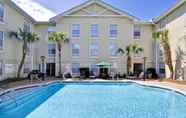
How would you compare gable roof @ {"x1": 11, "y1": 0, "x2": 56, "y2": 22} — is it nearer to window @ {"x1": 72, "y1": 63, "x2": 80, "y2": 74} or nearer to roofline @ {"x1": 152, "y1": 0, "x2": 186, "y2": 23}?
window @ {"x1": 72, "y1": 63, "x2": 80, "y2": 74}

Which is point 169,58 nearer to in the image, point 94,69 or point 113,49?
point 113,49

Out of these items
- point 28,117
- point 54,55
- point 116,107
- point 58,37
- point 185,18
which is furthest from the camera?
point 54,55

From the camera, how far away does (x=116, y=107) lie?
12680 mm

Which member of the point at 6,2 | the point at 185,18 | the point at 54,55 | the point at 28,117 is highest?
the point at 6,2

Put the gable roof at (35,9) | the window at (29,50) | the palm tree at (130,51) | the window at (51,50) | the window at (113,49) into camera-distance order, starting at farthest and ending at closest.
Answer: the gable roof at (35,9), the window at (51,50), the window at (113,49), the palm tree at (130,51), the window at (29,50)

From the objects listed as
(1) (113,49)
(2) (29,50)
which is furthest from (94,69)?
(2) (29,50)

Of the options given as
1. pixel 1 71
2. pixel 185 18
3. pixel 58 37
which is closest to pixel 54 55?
pixel 58 37

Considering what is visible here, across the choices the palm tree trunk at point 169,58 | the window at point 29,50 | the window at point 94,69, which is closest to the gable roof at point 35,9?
the window at point 29,50

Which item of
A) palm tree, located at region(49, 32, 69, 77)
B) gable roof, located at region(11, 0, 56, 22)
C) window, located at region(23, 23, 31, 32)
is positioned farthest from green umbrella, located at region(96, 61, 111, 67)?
gable roof, located at region(11, 0, 56, 22)

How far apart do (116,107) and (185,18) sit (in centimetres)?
1614

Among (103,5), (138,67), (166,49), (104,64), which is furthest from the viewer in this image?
(138,67)

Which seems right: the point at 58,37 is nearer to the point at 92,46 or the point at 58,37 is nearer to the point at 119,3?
the point at 92,46

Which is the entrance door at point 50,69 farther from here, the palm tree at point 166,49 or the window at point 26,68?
the palm tree at point 166,49

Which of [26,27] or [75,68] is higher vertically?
[26,27]
